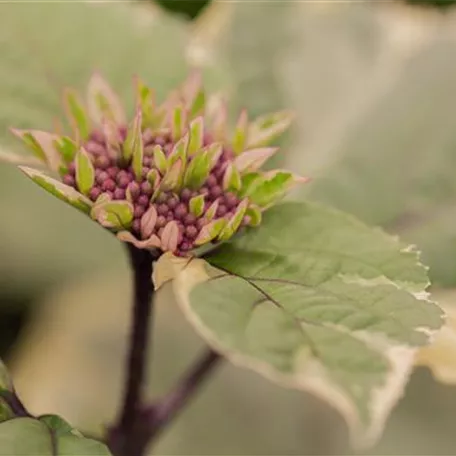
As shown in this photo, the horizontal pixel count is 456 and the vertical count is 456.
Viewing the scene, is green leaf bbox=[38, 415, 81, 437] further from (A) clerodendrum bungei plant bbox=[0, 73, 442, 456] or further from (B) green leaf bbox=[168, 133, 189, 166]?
(B) green leaf bbox=[168, 133, 189, 166]

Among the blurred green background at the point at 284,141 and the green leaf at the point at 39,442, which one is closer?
the green leaf at the point at 39,442

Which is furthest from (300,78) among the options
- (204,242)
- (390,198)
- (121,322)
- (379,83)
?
(204,242)

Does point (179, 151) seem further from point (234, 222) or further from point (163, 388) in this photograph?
point (163, 388)

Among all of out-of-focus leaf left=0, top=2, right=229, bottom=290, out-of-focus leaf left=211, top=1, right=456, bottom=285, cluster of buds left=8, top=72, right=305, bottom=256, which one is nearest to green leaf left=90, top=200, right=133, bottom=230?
cluster of buds left=8, top=72, right=305, bottom=256

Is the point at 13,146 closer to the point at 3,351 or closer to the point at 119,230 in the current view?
the point at 119,230

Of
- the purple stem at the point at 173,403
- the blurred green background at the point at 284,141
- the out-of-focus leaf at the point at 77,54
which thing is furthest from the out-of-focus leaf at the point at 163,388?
the out-of-focus leaf at the point at 77,54

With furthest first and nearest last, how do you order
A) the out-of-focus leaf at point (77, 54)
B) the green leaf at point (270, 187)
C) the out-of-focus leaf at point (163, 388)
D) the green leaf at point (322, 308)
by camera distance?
the out-of-focus leaf at point (163, 388) → the out-of-focus leaf at point (77, 54) → the green leaf at point (270, 187) → the green leaf at point (322, 308)

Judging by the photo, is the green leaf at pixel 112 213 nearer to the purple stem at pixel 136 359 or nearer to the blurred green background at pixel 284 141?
the purple stem at pixel 136 359

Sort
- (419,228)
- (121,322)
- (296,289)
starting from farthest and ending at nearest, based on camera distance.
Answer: (121,322)
(419,228)
(296,289)

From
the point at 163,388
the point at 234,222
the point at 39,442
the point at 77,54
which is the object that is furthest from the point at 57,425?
the point at 163,388
